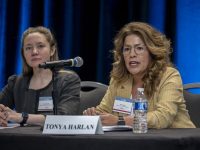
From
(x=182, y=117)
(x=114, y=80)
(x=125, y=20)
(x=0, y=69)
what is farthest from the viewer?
(x=0, y=69)

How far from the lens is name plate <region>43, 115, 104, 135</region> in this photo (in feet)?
5.58

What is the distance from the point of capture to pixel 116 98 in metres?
2.68

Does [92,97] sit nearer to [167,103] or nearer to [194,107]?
[194,107]

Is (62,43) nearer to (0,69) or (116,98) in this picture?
(0,69)

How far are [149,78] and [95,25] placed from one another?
5.83 feet

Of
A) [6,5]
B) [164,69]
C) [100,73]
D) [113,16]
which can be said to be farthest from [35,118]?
[6,5]

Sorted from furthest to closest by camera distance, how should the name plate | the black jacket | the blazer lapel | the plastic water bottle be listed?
the black jacket < the blazer lapel < the plastic water bottle < the name plate

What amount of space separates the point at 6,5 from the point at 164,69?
2543 millimetres

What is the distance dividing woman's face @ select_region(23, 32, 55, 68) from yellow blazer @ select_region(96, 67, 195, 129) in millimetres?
582

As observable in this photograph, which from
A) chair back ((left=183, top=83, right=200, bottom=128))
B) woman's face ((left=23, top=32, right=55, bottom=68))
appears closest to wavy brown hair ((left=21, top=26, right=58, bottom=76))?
woman's face ((left=23, top=32, right=55, bottom=68))

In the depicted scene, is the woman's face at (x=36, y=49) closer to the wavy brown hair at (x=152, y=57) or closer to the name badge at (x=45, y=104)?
the name badge at (x=45, y=104)

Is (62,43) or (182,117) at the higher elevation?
(62,43)

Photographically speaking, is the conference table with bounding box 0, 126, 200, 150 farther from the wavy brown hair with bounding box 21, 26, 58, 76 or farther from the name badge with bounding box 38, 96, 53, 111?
the wavy brown hair with bounding box 21, 26, 58, 76

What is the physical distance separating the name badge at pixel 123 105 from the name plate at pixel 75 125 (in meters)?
0.87
